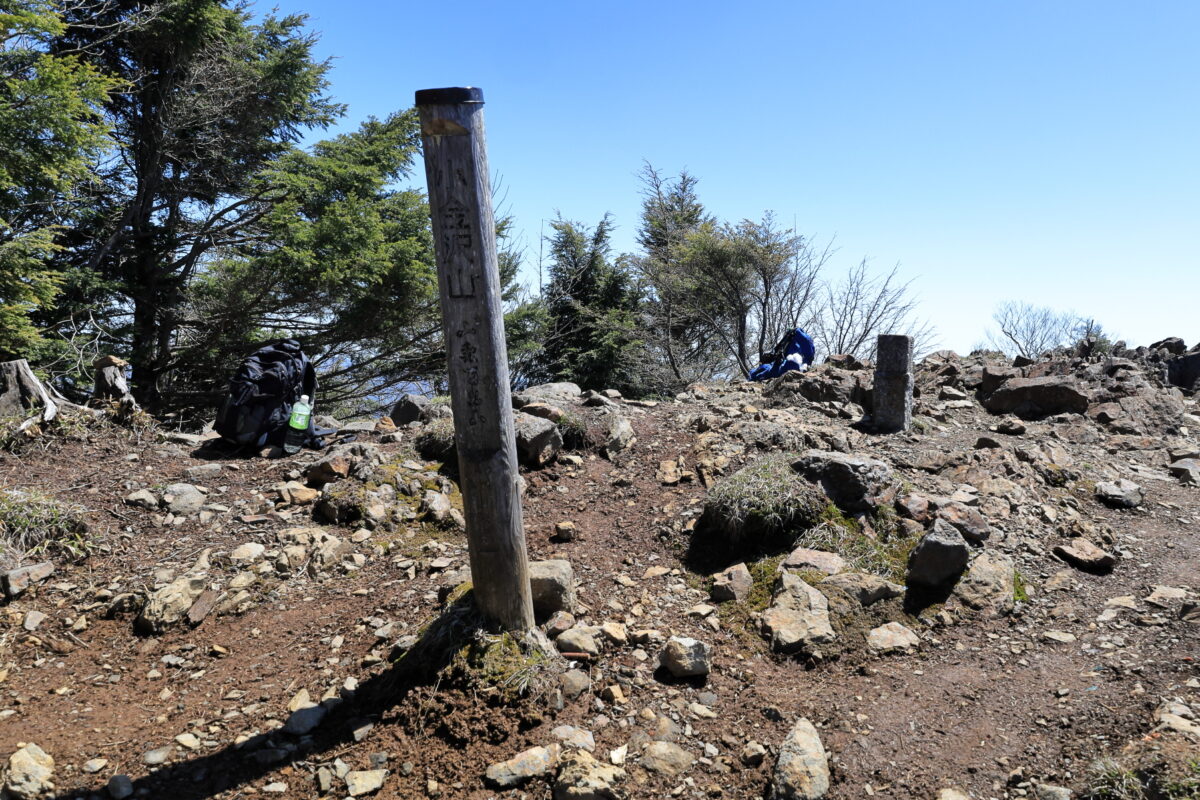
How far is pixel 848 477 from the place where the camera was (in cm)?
451

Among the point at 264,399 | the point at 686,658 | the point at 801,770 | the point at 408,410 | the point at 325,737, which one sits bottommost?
the point at 801,770

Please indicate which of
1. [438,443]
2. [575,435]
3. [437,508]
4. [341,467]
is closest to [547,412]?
[575,435]

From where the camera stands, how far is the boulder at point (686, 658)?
127 inches

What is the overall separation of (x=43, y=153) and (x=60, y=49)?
14.1ft

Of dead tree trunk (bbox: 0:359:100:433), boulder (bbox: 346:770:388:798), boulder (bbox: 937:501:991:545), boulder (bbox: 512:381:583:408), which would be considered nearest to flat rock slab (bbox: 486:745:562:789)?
boulder (bbox: 346:770:388:798)

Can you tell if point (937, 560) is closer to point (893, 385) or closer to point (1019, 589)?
point (1019, 589)

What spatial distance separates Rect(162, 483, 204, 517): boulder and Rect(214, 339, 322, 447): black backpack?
35.1 inches

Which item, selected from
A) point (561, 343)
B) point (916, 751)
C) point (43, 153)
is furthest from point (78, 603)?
point (561, 343)

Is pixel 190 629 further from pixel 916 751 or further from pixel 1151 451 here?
pixel 1151 451

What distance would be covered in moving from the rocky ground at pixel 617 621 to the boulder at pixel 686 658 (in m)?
0.02

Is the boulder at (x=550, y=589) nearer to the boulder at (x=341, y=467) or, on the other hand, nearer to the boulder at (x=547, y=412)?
the boulder at (x=341, y=467)

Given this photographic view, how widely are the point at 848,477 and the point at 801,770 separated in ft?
7.28

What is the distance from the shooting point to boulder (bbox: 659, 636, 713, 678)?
3.22 meters

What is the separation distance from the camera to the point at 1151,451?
6512 mm
